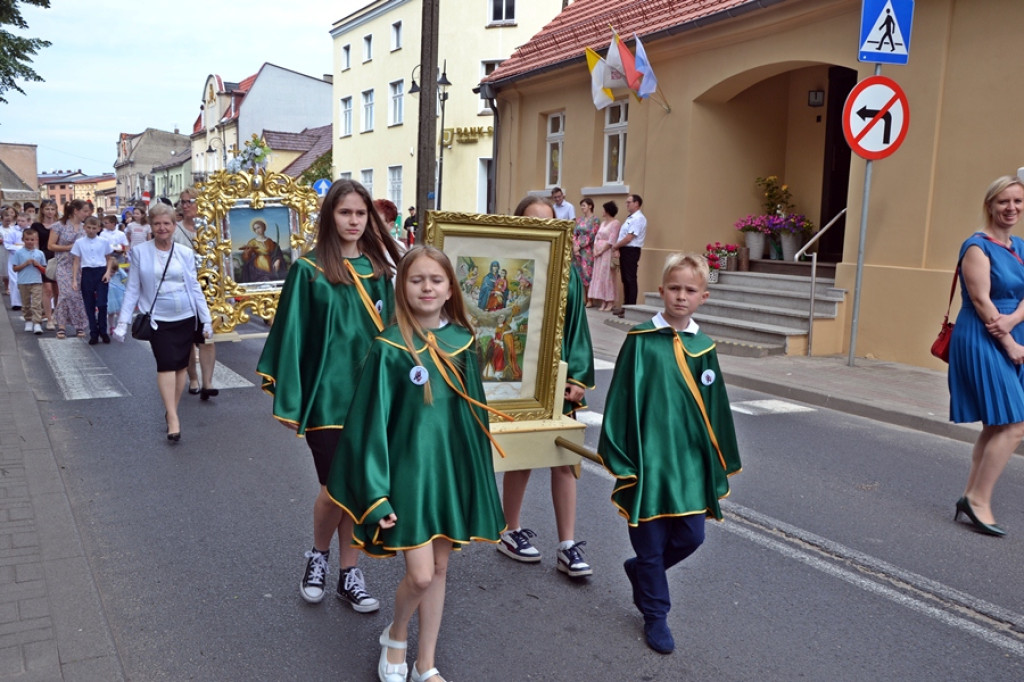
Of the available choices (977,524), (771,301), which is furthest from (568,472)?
(771,301)

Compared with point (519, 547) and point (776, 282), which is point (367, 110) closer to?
point (776, 282)

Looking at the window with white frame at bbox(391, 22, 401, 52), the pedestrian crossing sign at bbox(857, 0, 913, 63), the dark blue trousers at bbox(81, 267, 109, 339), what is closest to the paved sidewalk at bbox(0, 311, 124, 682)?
the dark blue trousers at bbox(81, 267, 109, 339)

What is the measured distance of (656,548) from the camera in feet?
11.4

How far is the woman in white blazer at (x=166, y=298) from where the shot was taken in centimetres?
693

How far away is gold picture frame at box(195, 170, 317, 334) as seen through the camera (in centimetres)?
887

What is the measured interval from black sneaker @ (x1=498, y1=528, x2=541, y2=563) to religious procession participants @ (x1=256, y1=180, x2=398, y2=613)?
2.71 feet

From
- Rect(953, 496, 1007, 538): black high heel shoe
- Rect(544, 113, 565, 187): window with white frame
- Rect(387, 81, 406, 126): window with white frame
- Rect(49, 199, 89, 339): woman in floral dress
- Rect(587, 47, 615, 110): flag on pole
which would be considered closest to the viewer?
Rect(953, 496, 1007, 538): black high heel shoe

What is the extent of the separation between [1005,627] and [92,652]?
3.67 m

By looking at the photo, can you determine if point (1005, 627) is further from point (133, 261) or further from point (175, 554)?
point (133, 261)

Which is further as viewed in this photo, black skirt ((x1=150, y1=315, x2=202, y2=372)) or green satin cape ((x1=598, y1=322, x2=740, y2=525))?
black skirt ((x1=150, y1=315, x2=202, y2=372))

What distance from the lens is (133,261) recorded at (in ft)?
23.1

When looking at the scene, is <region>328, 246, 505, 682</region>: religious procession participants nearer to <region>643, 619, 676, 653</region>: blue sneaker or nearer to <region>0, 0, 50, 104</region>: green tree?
<region>643, 619, 676, 653</region>: blue sneaker

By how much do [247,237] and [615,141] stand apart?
9577 millimetres

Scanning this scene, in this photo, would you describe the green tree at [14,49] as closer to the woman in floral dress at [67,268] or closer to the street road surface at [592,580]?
the woman in floral dress at [67,268]
